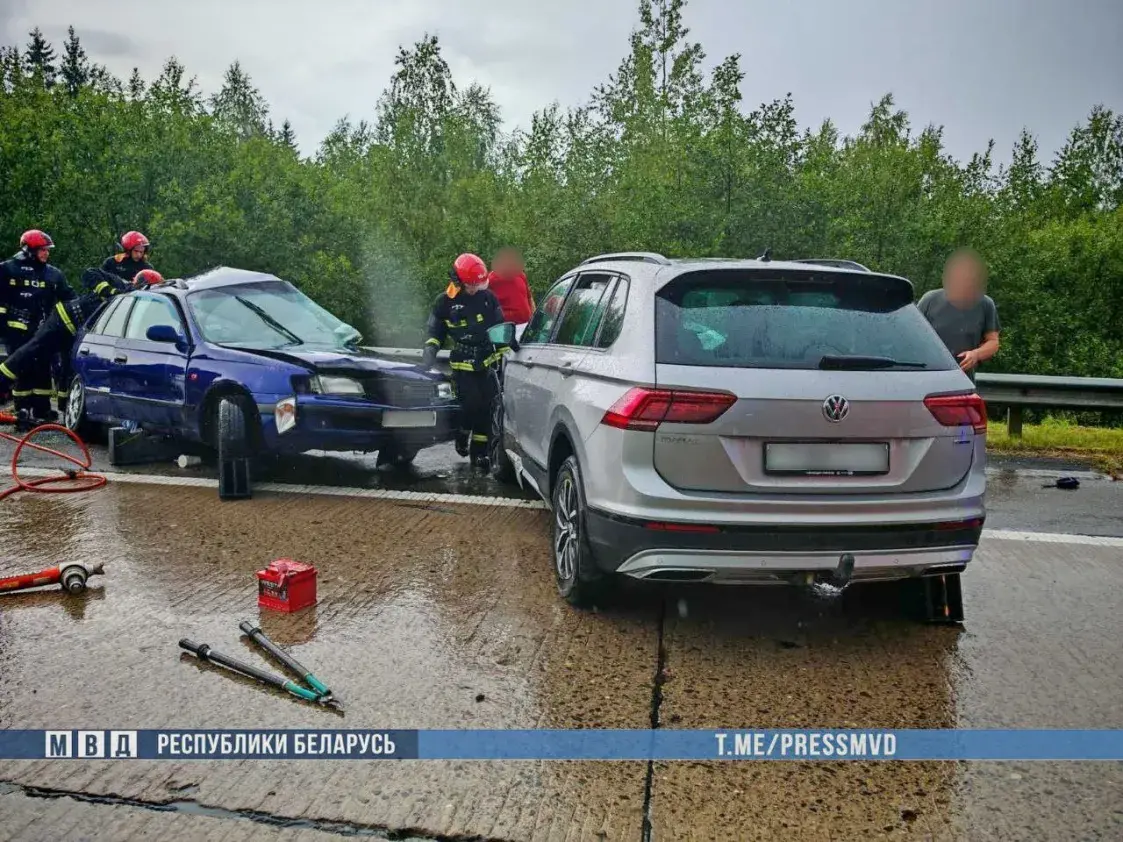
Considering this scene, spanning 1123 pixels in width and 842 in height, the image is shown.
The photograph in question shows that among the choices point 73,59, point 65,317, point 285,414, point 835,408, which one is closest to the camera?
point 835,408

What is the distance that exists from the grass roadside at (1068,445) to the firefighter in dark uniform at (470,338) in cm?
542

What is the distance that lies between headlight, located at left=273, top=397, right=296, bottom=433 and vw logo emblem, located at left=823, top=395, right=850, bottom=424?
4.46 m

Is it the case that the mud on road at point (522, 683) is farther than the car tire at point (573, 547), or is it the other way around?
the car tire at point (573, 547)

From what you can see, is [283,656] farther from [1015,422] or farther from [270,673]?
[1015,422]

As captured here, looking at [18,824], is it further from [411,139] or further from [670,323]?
[411,139]

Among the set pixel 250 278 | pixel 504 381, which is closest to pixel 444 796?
pixel 504 381

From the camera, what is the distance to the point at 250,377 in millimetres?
7223

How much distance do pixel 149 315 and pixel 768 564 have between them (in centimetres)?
652

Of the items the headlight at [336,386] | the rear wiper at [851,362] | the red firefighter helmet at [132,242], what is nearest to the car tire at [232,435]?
the headlight at [336,386]

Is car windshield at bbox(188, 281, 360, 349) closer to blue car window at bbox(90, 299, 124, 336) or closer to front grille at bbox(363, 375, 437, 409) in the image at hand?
front grille at bbox(363, 375, 437, 409)

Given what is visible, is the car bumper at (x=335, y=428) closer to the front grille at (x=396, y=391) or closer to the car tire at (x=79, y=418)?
the front grille at (x=396, y=391)

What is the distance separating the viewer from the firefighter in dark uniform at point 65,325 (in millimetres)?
9984

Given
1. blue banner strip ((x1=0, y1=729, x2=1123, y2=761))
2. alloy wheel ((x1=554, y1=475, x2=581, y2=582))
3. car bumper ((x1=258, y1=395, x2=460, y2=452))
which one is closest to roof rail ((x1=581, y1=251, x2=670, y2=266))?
alloy wheel ((x1=554, y1=475, x2=581, y2=582))

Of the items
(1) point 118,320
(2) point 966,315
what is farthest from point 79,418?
(2) point 966,315
